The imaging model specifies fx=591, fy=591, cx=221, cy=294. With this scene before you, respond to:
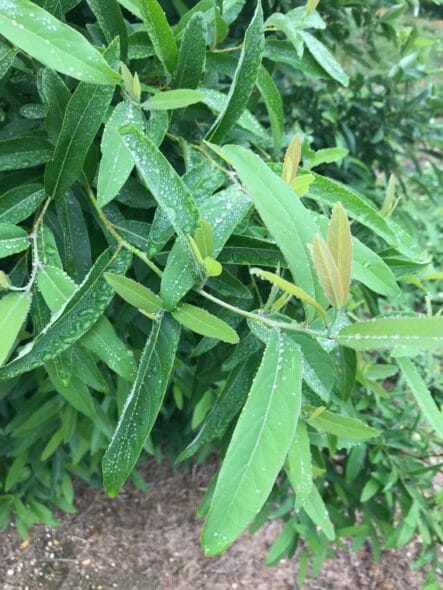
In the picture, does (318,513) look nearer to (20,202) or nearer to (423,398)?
(423,398)

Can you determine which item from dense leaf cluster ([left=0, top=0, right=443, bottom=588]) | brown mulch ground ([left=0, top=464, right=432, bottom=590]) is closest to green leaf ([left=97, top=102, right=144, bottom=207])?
dense leaf cluster ([left=0, top=0, right=443, bottom=588])

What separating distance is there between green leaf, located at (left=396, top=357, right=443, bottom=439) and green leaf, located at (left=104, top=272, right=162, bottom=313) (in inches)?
11.1

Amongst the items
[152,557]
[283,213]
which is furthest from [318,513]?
[152,557]

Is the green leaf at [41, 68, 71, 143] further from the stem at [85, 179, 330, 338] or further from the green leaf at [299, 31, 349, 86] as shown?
the green leaf at [299, 31, 349, 86]

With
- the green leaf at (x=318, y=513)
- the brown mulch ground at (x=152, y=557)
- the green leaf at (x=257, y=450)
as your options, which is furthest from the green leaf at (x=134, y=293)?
the brown mulch ground at (x=152, y=557)

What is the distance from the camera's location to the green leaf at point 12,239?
1.93 feet

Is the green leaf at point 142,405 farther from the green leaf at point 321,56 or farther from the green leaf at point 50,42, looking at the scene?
the green leaf at point 321,56

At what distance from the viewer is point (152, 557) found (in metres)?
1.74

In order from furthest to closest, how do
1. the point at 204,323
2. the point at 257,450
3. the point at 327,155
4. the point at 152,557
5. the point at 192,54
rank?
the point at 152,557 → the point at 327,155 → the point at 192,54 → the point at 204,323 → the point at 257,450

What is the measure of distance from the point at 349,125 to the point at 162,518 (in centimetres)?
129

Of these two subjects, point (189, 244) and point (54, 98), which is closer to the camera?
point (189, 244)

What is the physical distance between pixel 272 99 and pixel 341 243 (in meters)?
0.42

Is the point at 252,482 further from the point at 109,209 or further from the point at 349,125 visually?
the point at 349,125

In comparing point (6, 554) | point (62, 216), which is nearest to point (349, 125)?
point (62, 216)
